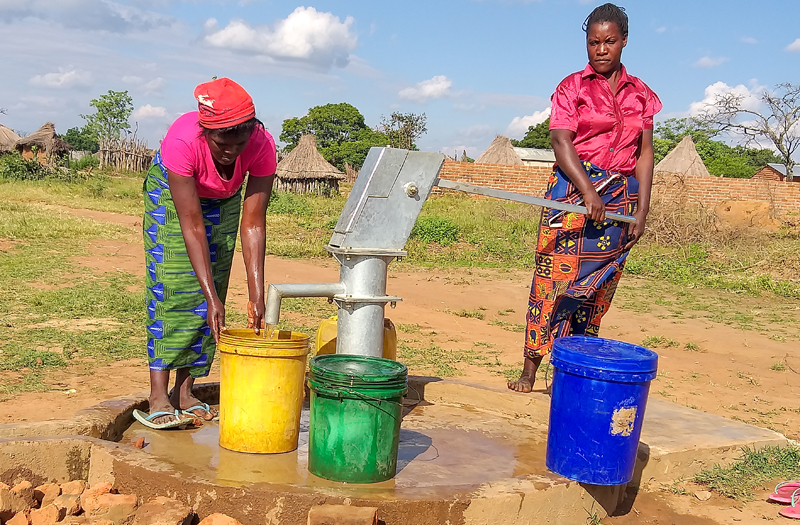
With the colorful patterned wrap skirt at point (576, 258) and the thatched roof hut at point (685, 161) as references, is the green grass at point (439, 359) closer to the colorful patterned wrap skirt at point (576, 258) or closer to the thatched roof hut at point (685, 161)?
the colorful patterned wrap skirt at point (576, 258)

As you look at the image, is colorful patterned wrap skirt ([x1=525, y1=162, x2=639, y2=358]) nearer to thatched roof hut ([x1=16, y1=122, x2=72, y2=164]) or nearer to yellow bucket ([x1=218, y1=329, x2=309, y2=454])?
yellow bucket ([x1=218, y1=329, x2=309, y2=454])

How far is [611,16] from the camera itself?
355 cm

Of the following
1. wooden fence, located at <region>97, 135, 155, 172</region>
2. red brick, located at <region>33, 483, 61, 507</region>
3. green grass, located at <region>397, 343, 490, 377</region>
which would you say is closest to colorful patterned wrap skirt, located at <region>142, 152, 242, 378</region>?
red brick, located at <region>33, 483, 61, 507</region>

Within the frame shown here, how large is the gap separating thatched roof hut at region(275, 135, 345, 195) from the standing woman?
65.5 ft

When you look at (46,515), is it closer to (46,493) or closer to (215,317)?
(46,493)

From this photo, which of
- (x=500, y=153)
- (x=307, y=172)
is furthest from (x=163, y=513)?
(x=500, y=153)

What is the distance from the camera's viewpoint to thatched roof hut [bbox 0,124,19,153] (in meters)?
28.6

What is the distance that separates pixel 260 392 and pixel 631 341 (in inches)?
173

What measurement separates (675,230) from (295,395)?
11549 millimetres

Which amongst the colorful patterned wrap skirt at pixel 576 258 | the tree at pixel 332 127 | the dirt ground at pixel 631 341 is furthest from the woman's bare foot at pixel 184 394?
the tree at pixel 332 127

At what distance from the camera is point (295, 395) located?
294 centimetres

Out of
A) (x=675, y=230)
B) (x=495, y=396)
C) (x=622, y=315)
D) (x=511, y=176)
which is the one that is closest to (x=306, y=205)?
(x=511, y=176)

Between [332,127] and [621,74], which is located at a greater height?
[332,127]

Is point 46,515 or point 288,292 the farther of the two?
point 288,292
